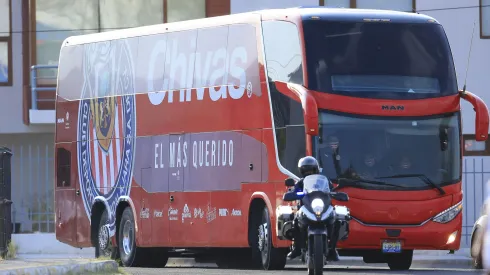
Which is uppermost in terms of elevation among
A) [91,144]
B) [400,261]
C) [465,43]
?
[465,43]

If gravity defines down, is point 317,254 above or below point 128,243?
above

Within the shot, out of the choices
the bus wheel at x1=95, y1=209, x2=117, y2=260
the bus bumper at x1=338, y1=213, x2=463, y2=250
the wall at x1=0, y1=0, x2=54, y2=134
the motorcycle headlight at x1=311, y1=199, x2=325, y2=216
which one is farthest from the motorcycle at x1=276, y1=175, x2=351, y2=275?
the wall at x1=0, y1=0, x2=54, y2=134

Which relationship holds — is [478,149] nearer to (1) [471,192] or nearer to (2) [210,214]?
(1) [471,192]

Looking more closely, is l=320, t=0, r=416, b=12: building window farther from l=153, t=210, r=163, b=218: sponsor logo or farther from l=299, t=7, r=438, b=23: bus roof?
l=299, t=7, r=438, b=23: bus roof

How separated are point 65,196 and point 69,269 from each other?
1249 centimetres

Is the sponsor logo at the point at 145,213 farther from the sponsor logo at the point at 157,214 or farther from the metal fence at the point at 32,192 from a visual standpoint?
the metal fence at the point at 32,192

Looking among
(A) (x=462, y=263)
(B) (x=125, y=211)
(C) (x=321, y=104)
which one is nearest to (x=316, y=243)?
(C) (x=321, y=104)

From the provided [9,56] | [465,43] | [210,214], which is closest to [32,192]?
[9,56]

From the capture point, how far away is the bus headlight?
20.1m

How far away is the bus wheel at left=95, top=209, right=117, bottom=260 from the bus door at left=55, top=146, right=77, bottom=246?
83 cm

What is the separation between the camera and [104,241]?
25.3 m

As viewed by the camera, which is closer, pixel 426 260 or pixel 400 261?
pixel 400 261

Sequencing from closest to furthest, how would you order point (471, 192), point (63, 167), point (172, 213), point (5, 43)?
1. point (172, 213)
2. point (63, 167)
3. point (471, 192)
4. point (5, 43)

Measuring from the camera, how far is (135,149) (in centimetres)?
2452
